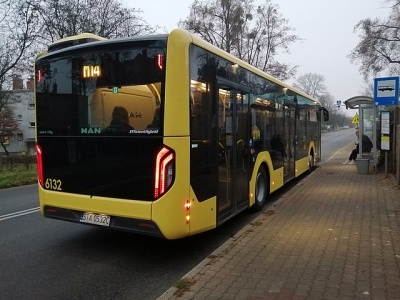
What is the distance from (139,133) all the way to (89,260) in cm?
195

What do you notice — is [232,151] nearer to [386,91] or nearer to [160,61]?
[160,61]

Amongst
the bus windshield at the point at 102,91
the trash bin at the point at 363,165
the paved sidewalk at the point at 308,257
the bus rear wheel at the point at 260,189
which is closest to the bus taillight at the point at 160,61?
the bus windshield at the point at 102,91

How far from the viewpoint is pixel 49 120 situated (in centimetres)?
549

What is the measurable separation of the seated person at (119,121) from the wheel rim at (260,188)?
3786 mm

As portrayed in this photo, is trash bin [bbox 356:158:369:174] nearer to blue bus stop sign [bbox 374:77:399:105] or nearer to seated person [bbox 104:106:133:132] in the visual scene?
blue bus stop sign [bbox 374:77:399:105]

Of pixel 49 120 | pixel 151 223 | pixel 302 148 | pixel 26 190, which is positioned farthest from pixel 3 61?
pixel 151 223

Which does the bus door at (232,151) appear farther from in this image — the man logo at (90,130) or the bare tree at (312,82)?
the bare tree at (312,82)

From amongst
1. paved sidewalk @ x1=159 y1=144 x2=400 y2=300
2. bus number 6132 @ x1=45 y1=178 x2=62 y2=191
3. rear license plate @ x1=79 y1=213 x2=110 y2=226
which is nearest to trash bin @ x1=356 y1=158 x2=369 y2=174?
paved sidewalk @ x1=159 y1=144 x2=400 y2=300

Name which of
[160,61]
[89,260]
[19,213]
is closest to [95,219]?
[89,260]

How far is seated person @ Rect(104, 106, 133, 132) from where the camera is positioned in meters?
4.77

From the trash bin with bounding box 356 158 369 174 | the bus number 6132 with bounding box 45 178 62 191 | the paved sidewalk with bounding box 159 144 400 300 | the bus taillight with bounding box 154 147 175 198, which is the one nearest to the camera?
the paved sidewalk with bounding box 159 144 400 300

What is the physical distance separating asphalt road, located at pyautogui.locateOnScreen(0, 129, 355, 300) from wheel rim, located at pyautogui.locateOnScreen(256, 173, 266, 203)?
0.70m

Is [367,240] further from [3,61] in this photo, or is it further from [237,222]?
[3,61]

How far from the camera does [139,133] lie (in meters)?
4.66
